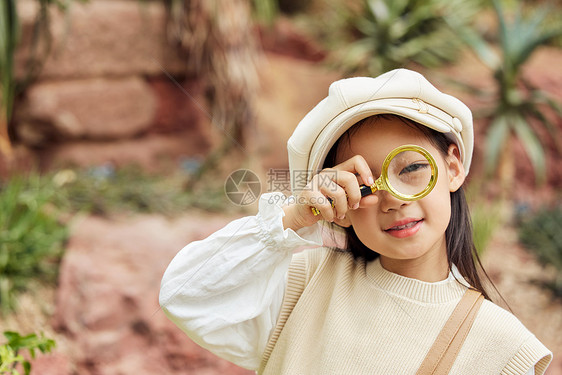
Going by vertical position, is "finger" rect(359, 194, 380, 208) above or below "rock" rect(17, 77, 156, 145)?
above

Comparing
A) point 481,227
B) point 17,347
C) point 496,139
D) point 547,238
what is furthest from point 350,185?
point 496,139

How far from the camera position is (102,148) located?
216 inches

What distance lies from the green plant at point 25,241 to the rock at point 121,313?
18cm

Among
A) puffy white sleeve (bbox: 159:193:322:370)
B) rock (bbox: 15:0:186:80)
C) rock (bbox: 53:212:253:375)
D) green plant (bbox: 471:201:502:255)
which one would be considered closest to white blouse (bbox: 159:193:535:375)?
puffy white sleeve (bbox: 159:193:322:370)

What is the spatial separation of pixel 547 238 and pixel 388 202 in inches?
136

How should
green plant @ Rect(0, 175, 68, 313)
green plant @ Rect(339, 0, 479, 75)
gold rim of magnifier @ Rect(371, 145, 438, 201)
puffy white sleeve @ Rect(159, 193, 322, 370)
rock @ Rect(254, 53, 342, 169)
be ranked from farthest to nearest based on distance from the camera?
rock @ Rect(254, 53, 342, 169) → green plant @ Rect(339, 0, 479, 75) → green plant @ Rect(0, 175, 68, 313) → puffy white sleeve @ Rect(159, 193, 322, 370) → gold rim of magnifier @ Rect(371, 145, 438, 201)

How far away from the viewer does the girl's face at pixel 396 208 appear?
1.25 metres

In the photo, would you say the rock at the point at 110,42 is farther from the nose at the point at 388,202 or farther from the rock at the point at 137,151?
the nose at the point at 388,202

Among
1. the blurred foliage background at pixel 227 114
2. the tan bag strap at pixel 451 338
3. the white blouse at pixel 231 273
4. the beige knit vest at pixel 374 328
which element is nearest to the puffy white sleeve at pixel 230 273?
the white blouse at pixel 231 273

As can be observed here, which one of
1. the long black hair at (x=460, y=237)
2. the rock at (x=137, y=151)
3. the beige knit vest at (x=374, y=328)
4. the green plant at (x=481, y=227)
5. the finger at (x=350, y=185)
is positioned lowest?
the rock at (x=137, y=151)

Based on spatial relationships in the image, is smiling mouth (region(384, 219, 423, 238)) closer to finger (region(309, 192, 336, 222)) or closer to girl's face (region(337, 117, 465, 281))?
girl's face (region(337, 117, 465, 281))

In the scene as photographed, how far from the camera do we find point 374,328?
1332 millimetres

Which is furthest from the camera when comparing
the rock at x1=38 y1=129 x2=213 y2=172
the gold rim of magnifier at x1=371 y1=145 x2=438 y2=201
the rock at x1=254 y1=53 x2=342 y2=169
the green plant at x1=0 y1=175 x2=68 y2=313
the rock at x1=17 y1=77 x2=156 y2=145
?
the rock at x1=254 y1=53 x2=342 y2=169

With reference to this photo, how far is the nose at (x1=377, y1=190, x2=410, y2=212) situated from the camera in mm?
1235
